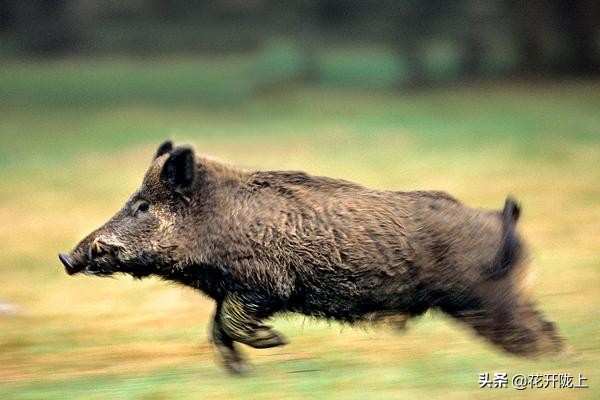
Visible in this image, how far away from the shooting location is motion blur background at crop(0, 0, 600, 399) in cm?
748

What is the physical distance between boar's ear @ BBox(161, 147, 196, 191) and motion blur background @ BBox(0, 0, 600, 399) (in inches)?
41.1

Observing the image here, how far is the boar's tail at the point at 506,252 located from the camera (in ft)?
22.5

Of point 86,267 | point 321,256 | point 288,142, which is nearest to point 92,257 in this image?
point 86,267

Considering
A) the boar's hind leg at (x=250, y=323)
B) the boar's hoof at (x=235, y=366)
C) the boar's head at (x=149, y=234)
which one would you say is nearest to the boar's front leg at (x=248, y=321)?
the boar's hind leg at (x=250, y=323)

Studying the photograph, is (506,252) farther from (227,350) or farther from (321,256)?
(227,350)

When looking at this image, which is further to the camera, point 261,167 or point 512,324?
point 261,167

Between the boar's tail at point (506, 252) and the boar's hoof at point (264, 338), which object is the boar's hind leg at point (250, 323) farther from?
the boar's tail at point (506, 252)

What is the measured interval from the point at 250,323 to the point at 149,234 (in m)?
0.95

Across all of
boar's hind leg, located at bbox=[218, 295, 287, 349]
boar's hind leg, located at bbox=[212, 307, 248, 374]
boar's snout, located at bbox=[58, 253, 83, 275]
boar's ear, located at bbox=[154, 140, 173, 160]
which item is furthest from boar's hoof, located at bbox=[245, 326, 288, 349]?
boar's ear, located at bbox=[154, 140, 173, 160]

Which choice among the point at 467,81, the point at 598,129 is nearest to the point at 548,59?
the point at 467,81

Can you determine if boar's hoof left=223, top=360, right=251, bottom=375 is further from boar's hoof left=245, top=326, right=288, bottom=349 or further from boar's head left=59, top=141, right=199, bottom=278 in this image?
boar's head left=59, top=141, right=199, bottom=278

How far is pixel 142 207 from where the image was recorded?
734cm

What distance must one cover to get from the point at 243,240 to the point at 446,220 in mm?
1275

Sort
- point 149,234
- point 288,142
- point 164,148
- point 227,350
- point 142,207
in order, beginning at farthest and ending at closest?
point 288,142 → point 164,148 → point 142,207 → point 149,234 → point 227,350
